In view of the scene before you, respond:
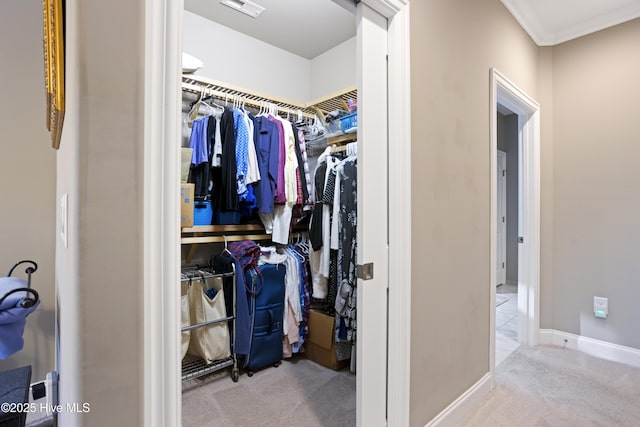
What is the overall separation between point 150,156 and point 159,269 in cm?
26

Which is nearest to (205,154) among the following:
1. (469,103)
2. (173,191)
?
(173,191)

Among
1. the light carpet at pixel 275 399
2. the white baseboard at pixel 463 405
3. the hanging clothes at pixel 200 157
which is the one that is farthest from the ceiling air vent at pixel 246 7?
the white baseboard at pixel 463 405

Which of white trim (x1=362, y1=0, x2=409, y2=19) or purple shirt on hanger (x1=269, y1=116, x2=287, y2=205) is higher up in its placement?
white trim (x1=362, y1=0, x2=409, y2=19)

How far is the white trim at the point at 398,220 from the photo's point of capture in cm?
135

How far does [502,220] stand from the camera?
4.82 m

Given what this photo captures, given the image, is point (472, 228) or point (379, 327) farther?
point (472, 228)

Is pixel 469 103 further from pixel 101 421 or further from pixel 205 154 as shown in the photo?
pixel 101 421

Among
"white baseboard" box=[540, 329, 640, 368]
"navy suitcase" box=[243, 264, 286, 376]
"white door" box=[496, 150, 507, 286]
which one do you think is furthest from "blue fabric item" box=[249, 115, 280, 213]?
"white door" box=[496, 150, 507, 286]

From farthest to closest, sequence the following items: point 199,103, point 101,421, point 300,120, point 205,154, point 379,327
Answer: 1. point 300,120
2. point 199,103
3. point 205,154
4. point 379,327
5. point 101,421

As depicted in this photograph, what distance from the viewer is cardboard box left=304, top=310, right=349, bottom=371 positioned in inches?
91.0

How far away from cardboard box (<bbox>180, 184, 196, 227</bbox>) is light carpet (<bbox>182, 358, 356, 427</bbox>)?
1128 mm

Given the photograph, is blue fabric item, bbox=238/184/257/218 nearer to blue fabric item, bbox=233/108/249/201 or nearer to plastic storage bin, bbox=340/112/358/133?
blue fabric item, bbox=233/108/249/201

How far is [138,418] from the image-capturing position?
2.18 feet

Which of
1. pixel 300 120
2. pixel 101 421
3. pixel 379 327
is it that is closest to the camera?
pixel 101 421
